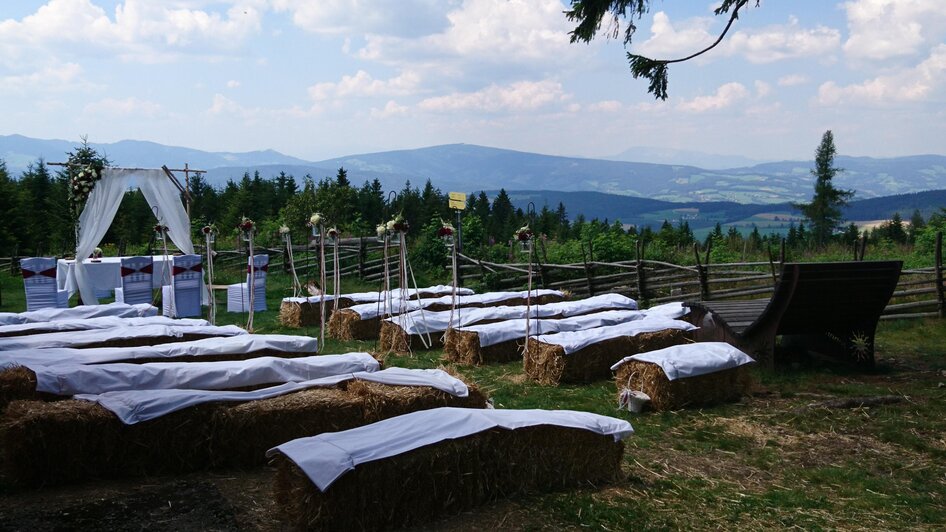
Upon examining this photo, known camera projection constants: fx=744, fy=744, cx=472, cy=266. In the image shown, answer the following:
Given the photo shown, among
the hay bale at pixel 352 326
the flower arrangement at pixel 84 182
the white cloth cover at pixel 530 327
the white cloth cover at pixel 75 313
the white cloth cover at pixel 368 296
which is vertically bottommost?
the hay bale at pixel 352 326

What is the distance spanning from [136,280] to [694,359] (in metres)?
9.95

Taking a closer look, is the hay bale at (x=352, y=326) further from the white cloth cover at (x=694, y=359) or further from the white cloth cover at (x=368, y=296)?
the white cloth cover at (x=694, y=359)

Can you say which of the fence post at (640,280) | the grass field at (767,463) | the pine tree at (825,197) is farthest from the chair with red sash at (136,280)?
the pine tree at (825,197)

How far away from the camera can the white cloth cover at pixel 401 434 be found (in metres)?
3.68

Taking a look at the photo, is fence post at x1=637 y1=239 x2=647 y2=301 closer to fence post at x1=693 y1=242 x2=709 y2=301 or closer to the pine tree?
fence post at x1=693 y1=242 x2=709 y2=301

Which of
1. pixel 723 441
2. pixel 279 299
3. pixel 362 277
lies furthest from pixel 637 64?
pixel 362 277

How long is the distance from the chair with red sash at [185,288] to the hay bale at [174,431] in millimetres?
8224

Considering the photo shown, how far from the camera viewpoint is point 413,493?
397cm

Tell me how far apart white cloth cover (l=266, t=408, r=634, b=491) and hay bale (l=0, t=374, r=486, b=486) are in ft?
3.16

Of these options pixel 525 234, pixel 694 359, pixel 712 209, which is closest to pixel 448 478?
pixel 694 359

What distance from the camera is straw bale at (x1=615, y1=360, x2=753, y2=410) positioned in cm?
690

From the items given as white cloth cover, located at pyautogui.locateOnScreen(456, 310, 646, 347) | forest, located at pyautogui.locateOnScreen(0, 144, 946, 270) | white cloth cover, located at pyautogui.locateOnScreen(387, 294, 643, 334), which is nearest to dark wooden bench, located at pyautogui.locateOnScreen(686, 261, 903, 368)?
white cloth cover, located at pyautogui.locateOnScreen(456, 310, 646, 347)

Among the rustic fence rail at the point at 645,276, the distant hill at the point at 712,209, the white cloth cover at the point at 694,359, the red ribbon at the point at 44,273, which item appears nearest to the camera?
the white cloth cover at the point at 694,359

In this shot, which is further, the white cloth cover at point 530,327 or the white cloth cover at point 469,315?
the white cloth cover at point 469,315
